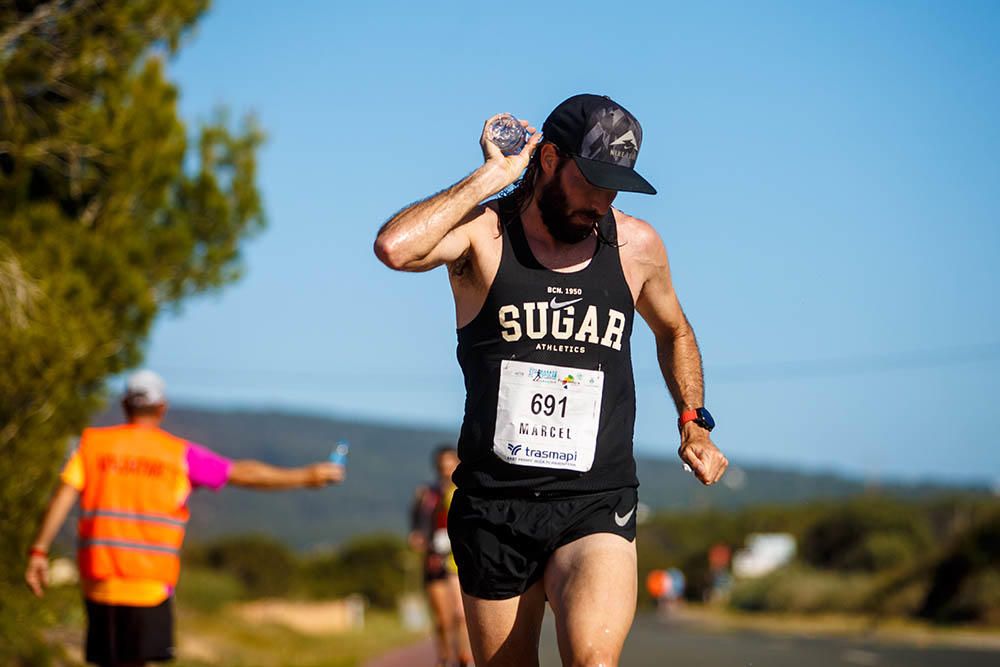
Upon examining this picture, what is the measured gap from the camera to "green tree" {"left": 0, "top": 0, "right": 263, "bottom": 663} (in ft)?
43.5

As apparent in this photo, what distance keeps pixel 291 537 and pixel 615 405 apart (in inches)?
6764

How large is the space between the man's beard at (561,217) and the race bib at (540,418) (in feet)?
1.55

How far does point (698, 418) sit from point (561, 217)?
94 cm

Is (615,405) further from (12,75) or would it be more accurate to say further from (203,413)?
(203,413)

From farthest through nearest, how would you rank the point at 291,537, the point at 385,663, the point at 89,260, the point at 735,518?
the point at 291,537 < the point at 735,518 < the point at 385,663 < the point at 89,260

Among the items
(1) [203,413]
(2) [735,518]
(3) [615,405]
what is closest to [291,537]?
(1) [203,413]

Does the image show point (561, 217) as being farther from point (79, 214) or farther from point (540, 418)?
point (79, 214)

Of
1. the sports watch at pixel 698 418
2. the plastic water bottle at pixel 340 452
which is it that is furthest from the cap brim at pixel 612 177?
the plastic water bottle at pixel 340 452

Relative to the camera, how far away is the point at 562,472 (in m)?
5.42

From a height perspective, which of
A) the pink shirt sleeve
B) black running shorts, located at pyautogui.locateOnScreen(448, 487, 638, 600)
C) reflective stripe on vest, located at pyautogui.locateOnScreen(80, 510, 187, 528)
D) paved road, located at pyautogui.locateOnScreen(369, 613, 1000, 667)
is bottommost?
paved road, located at pyautogui.locateOnScreen(369, 613, 1000, 667)

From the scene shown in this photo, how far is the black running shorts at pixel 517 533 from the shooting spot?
5.38m

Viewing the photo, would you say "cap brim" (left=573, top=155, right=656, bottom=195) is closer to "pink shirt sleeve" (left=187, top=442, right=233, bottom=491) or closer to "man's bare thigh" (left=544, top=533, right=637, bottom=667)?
"man's bare thigh" (left=544, top=533, right=637, bottom=667)

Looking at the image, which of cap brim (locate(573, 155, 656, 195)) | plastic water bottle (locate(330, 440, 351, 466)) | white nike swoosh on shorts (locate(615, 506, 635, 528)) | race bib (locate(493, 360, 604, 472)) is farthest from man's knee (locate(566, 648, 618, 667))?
plastic water bottle (locate(330, 440, 351, 466))

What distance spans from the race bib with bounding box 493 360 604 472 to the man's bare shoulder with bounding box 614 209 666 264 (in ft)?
1.79
